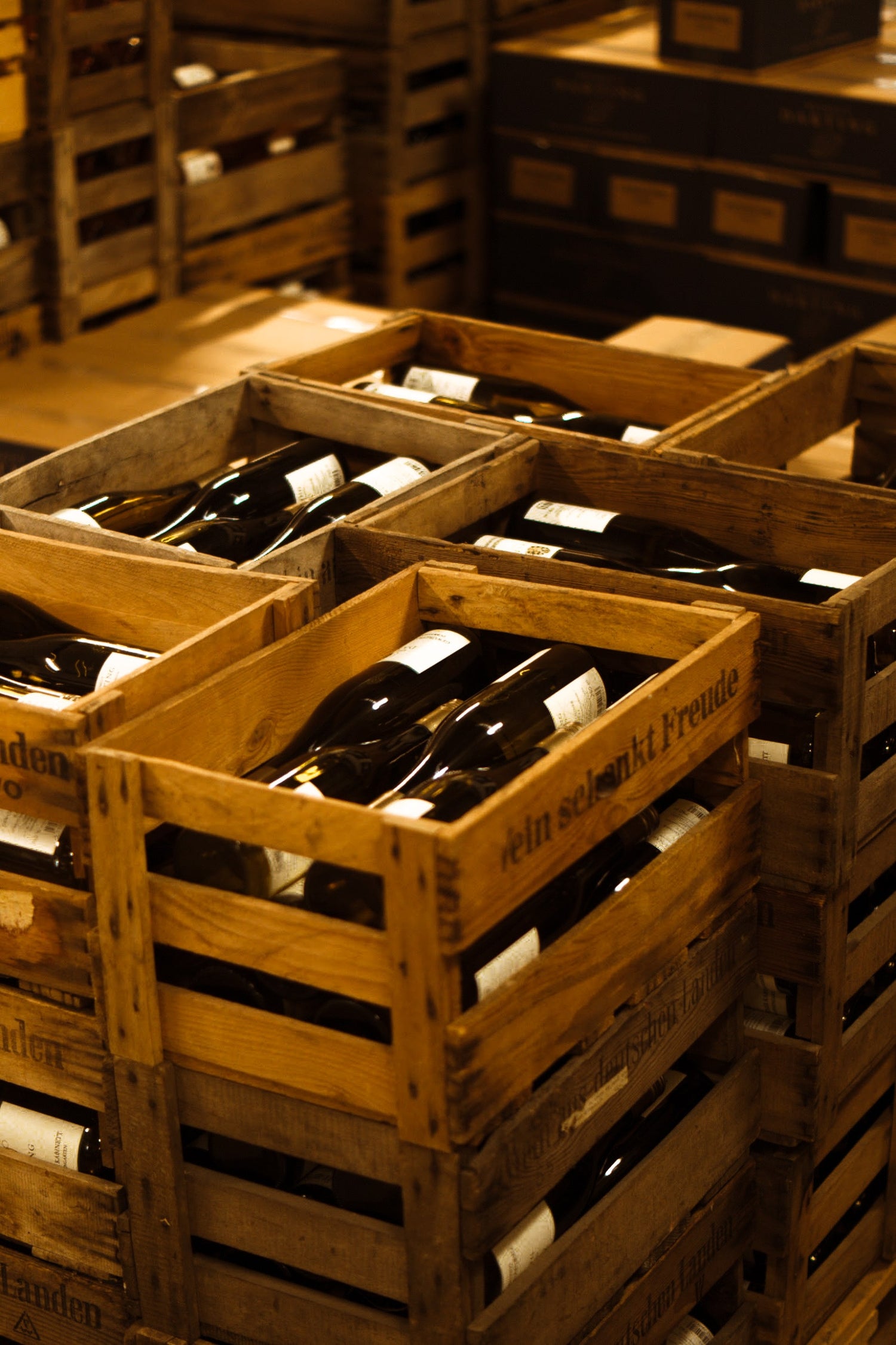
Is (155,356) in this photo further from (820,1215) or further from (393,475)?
(820,1215)

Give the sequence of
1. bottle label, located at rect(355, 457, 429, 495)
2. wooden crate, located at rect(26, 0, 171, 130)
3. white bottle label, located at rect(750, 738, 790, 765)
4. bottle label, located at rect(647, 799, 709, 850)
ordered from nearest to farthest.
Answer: bottle label, located at rect(647, 799, 709, 850) < white bottle label, located at rect(750, 738, 790, 765) < bottle label, located at rect(355, 457, 429, 495) < wooden crate, located at rect(26, 0, 171, 130)

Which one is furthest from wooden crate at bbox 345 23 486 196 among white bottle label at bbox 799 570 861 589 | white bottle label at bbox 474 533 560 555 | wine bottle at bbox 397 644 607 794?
wine bottle at bbox 397 644 607 794

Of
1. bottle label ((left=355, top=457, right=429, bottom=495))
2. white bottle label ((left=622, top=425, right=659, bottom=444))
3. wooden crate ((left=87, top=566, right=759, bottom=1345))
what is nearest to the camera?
wooden crate ((left=87, top=566, right=759, bottom=1345))

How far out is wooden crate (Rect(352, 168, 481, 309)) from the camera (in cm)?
583

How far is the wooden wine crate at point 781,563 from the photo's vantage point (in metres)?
2.10

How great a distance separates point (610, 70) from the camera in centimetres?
562

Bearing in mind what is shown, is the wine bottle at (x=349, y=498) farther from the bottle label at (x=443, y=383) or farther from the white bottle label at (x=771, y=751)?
the white bottle label at (x=771, y=751)

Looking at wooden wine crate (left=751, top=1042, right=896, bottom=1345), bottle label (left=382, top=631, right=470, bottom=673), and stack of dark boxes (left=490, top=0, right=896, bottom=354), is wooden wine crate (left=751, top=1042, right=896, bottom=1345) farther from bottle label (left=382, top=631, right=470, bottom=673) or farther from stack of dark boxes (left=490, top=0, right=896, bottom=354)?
stack of dark boxes (left=490, top=0, right=896, bottom=354)

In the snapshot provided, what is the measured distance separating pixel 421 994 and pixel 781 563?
3.65 ft

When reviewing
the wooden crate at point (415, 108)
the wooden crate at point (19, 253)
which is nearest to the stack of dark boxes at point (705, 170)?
the wooden crate at point (415, 108)

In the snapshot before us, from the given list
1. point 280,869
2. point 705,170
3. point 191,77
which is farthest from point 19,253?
point 280,869

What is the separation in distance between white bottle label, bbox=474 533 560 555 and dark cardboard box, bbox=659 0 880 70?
3.36 m

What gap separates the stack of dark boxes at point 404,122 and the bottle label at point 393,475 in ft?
10.5

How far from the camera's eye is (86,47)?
4461 millimetres
